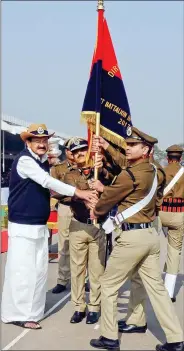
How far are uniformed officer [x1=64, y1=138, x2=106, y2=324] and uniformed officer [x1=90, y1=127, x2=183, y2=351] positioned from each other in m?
0.90

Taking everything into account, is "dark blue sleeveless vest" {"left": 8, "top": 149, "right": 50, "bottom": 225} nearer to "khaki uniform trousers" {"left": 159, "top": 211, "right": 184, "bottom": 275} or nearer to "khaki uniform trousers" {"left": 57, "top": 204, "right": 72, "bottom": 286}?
"khaki uniform trousers" {"left": 57, "top": 204, "right": 72, "bottom": 286}

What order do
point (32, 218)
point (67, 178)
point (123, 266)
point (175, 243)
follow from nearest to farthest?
1. point (123, 266)
2. point (32, 218)
3. point (67, 178)
4. point (175, 243)

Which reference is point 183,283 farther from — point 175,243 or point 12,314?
point 12,314

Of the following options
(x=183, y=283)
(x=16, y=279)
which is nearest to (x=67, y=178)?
(x=16, y=279)

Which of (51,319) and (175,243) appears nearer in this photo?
(51,319)

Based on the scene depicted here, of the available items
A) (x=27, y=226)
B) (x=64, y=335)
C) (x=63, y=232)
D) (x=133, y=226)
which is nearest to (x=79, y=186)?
(x=27, y=226)

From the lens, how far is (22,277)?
4.94 m

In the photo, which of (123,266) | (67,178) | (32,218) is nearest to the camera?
(123,266)

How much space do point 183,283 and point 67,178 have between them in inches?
108

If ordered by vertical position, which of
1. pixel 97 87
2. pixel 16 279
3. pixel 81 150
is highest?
pixel 97 87

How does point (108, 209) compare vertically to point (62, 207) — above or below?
above

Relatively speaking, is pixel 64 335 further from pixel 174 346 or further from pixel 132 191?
pixel 132 191

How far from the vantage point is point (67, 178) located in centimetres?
533

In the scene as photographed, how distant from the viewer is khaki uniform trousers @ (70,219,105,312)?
17.1 feet
